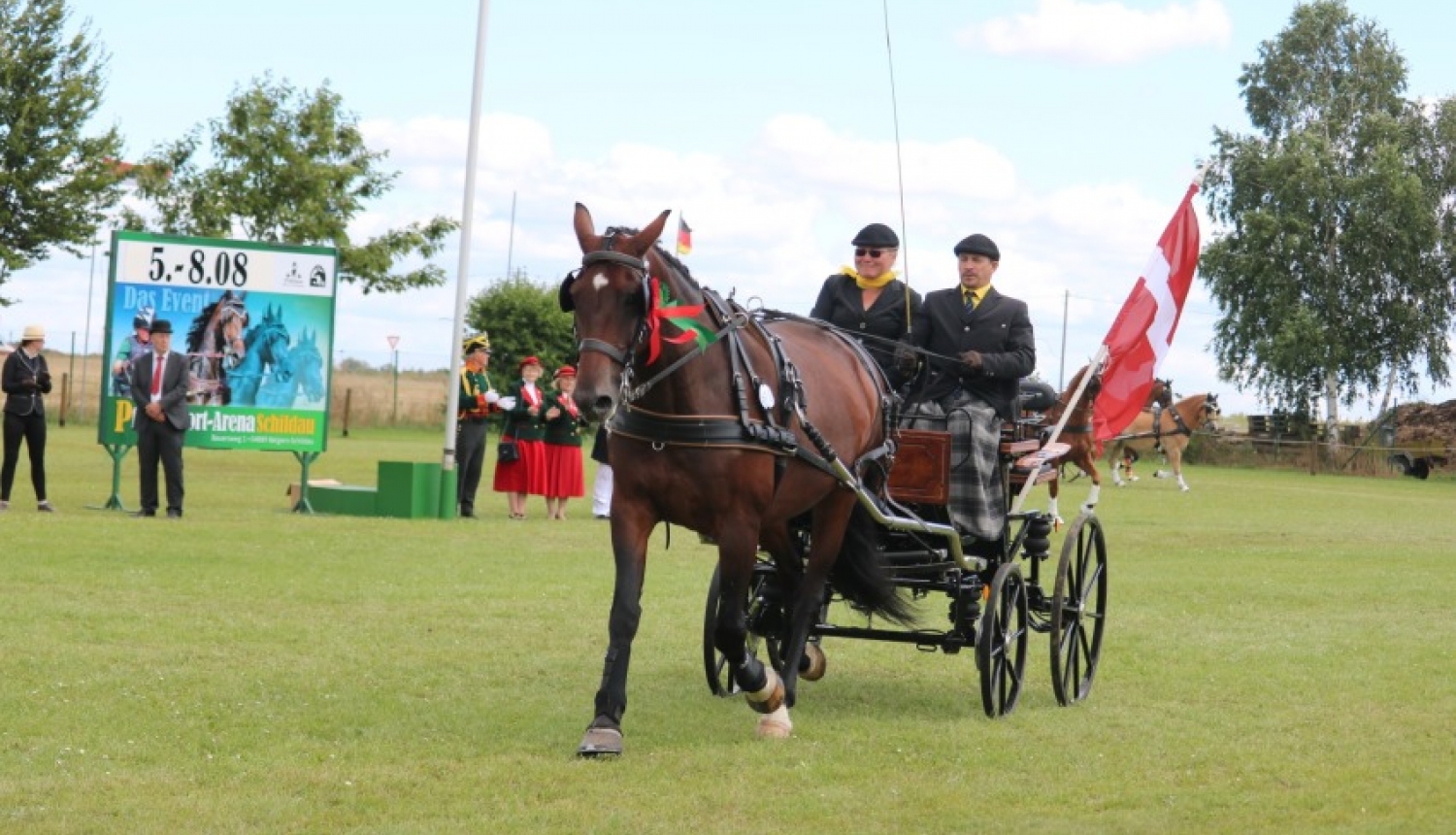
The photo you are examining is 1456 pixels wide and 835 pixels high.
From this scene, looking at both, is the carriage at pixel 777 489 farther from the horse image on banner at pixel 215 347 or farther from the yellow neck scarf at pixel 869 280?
the horse image on banner at pixel 215 347

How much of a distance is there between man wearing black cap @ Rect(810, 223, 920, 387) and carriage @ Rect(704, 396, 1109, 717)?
82 cm

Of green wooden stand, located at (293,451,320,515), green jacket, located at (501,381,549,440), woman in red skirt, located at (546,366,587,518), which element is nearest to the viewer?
green jacket, located at (501,381,549,440)

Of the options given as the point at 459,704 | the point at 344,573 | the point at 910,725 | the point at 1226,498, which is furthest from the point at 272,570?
the point at 1226,498

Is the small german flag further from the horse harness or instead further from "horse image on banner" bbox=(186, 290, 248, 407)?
the horse harness

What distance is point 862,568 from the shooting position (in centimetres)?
985

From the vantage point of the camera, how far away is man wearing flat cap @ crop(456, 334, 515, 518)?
22.6 metres

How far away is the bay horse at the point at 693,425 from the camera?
7707 mm

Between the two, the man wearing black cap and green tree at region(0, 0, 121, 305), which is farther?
green tree at region(0, 0, 121, 305)

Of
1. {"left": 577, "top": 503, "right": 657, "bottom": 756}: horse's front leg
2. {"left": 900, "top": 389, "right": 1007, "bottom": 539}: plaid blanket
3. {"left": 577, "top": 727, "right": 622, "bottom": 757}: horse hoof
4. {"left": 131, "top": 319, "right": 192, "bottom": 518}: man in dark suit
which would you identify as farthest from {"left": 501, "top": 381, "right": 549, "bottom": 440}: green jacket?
{"left": 577, "top": 727, "right": 622, "bottom": 757}: horse hoof

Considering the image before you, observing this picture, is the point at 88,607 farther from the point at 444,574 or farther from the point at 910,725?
the point at 910,725

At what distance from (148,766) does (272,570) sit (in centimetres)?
813

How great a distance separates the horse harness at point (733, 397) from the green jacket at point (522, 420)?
45.0ft

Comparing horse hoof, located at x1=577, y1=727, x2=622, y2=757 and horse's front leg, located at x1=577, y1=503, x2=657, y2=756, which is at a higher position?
horse's front leg, located at x1=577, y1=503, x2=657, y2=756

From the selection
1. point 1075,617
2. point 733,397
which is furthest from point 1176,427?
point 733,397
